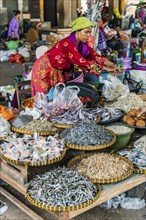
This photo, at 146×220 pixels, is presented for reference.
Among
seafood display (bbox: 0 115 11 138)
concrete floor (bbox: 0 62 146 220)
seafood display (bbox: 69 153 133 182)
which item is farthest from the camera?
concrete floor (bbox: 0 62 146 220)

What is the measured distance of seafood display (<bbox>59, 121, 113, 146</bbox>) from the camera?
254 centimetres

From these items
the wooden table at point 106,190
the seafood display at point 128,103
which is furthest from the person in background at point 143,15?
the wooden table at point 106,190

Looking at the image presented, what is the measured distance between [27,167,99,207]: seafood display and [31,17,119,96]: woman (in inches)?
62.3

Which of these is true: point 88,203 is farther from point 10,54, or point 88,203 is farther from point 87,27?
point 10,54

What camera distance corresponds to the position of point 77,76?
3834 mm

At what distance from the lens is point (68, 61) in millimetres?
3600

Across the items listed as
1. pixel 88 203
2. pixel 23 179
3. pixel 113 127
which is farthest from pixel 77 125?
pixel 88 203

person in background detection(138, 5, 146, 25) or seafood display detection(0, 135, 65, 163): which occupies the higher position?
person in background detection(138, 5, 146, 25)

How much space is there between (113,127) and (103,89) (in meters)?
0.90

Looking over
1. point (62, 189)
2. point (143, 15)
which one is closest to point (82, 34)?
point (62, 189)

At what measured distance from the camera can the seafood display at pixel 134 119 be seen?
301 centimetres

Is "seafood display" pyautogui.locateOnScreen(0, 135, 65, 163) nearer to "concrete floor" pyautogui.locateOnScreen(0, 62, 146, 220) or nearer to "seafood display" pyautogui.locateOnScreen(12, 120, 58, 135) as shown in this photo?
"seafood display" pyautogui.locateOnScreen(12, 120, 58, 135)

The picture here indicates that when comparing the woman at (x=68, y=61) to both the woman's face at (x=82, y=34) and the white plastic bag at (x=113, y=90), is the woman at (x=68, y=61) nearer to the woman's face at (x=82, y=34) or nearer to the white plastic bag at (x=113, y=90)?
the woman's face at (x=82, y=34)

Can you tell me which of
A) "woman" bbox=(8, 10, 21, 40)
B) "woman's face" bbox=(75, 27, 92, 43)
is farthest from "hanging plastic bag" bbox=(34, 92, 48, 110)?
"woman" bbox=(8, 10, 21, 40)
